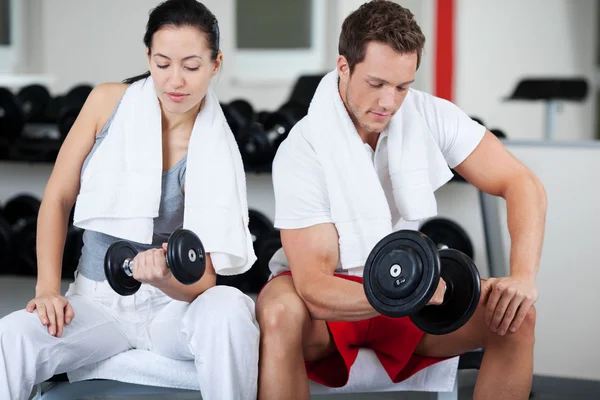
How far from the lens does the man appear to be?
1356 mm

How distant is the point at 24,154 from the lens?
9.53ft

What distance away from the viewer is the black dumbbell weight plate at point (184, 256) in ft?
3.86

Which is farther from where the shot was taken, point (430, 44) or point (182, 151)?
point (430, 44)

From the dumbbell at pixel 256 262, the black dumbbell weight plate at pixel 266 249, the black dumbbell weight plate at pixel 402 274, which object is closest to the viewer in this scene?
the black dumbbell weight plate at pixel 402 274

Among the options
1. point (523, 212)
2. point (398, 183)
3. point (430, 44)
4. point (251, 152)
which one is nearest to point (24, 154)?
point (251, 152)

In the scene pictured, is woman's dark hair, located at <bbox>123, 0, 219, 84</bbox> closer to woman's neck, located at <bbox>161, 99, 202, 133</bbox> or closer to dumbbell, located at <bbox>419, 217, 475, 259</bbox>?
woman's neck, located at <bbox>161, 99, 202, 133</bbox>

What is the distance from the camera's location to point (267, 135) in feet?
8.83

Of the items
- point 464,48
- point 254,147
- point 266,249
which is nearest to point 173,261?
point 266,249

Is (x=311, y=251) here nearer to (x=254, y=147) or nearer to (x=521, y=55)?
(x=254, y=147)

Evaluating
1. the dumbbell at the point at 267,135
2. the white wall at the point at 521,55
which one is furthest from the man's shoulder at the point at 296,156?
the white wall at the point at 521,55

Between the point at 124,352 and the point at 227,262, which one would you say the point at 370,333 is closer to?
the point at 227,262

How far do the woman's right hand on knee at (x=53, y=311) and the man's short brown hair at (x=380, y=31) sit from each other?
68 centimetres

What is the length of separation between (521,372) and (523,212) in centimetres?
31

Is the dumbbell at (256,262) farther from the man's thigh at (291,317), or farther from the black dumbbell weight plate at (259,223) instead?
the man's thigh at (291,317)
